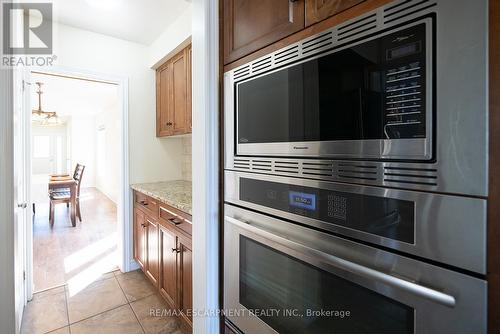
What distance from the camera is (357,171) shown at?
2.18 ft

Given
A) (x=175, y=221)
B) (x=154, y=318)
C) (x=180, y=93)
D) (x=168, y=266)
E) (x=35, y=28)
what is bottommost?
(x=154, y=318)

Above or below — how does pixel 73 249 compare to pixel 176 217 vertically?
below

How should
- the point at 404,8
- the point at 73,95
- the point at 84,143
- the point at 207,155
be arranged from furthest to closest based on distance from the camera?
the point at 84,143, the point at 73,95, the point at 207,155, the point at 404,8

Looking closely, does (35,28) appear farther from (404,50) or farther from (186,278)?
(404,50)

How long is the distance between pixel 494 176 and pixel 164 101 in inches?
106

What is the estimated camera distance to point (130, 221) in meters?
2.67

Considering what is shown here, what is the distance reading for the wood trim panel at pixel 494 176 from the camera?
1.50ft

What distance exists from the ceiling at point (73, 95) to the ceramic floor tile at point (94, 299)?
2.55 metres

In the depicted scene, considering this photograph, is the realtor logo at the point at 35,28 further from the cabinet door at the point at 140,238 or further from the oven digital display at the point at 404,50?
the oven digital display at the point at 404,50

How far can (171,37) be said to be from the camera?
7.59ft

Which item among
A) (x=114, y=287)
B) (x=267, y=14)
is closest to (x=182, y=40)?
(x=267, y=14)

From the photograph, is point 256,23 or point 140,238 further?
point 140,238

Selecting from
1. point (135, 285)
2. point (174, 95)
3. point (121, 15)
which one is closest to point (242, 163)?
point (174, 95)

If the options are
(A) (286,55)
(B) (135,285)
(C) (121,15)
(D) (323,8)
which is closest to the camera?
(D) (323,8)
